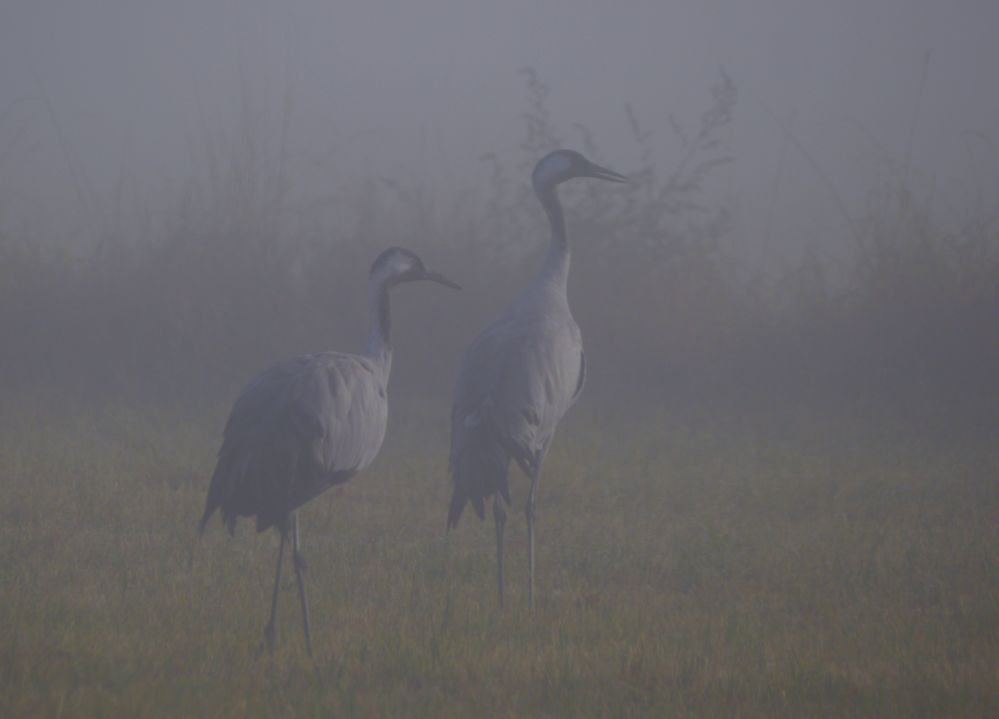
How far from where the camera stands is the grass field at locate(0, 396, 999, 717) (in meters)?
3.93

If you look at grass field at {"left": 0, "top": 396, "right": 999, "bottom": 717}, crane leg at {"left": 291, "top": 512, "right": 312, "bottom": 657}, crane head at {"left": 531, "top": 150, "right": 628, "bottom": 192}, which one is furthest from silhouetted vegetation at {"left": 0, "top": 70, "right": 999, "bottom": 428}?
crane leg at {"left": 291, "top": 512, "right": 312, "bottom": 657}

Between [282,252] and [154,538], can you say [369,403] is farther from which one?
[282,252]

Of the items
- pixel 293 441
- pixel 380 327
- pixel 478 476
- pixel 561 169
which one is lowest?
pixel 478 476

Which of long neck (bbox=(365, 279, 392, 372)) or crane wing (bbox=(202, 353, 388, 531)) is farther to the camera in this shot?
long neck (bbox=(365, 279, 392, 372))

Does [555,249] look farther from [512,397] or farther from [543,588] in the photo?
[543,588]

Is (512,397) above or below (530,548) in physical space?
above

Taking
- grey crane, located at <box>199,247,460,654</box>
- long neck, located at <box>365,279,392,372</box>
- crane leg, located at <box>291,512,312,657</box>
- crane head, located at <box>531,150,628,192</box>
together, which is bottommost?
crane leg, located at <box>291,512,312,657</box>

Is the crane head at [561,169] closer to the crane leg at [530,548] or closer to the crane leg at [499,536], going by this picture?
the crane leg at [530,548]

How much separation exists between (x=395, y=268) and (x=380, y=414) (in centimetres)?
97

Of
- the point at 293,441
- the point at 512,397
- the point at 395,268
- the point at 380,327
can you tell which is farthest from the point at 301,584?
the point at 395,268

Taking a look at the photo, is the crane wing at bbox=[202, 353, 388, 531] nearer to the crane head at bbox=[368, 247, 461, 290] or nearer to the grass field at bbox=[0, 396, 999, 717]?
the grass field at bbox=[0, 396, 999, 717]

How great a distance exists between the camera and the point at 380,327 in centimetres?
576

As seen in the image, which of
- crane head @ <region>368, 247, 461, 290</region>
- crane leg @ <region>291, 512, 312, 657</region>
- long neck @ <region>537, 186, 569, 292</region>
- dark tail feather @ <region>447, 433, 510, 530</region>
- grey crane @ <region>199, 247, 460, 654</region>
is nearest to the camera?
crane leg @ <region>291, 512, 312, 657</region>

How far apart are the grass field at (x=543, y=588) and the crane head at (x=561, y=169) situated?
5.75 feet
